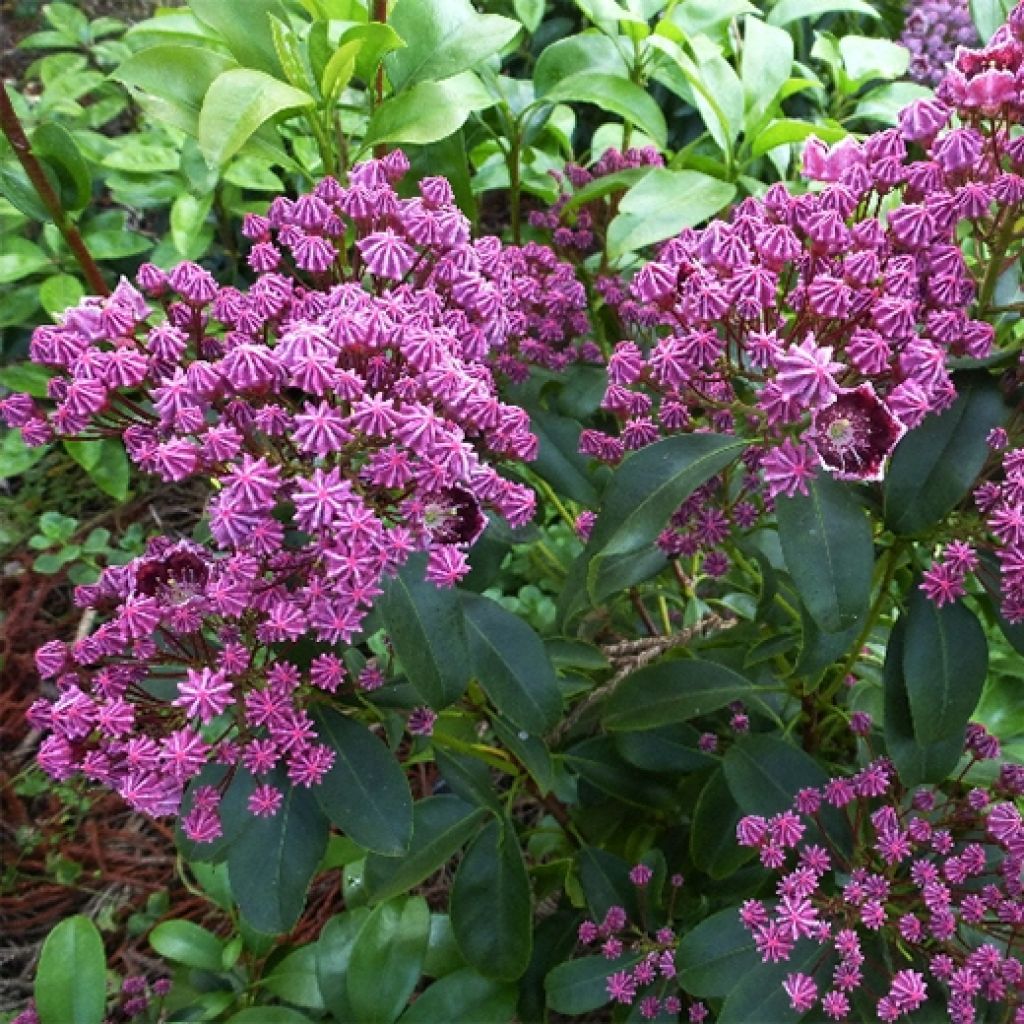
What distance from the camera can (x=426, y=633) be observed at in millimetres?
1037

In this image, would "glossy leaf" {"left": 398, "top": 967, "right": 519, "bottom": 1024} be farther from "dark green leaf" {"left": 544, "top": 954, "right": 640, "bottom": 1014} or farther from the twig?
the twig

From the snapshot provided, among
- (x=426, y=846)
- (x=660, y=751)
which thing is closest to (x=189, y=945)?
(x=426, y=846)

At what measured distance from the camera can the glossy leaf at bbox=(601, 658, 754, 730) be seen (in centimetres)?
135

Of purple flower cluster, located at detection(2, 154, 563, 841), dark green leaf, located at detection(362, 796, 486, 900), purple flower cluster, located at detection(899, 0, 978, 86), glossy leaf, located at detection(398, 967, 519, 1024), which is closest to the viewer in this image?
purple flower cluster, located at detection(2, 154, 563, 841)

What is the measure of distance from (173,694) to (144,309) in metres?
0.41

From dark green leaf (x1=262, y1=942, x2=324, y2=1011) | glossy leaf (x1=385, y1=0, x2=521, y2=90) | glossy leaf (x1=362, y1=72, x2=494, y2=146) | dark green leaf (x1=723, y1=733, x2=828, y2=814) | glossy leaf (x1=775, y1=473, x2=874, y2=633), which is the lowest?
dark green leaf (x1=262, y1=942, x2=324, y2=1011)

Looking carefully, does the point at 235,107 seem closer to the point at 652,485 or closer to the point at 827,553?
the point at 652,485

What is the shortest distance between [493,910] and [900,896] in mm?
500

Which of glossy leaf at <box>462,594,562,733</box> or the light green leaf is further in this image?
the light green leaf

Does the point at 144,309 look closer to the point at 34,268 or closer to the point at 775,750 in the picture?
the point at 775,750

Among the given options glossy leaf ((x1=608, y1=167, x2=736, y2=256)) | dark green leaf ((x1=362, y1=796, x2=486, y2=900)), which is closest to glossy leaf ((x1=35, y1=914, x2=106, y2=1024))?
dark green leaf ((x1=362, y1=796, x2=486, y2=900))

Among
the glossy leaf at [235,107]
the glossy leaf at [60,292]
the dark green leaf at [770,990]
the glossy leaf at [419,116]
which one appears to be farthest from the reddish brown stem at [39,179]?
the dark green leaf at [770,990]

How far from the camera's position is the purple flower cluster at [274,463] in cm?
95

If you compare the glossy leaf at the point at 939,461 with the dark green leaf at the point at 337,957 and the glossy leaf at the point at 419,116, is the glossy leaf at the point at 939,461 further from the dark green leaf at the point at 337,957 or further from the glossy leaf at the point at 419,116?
the dark green leaf at the point at 337,957
